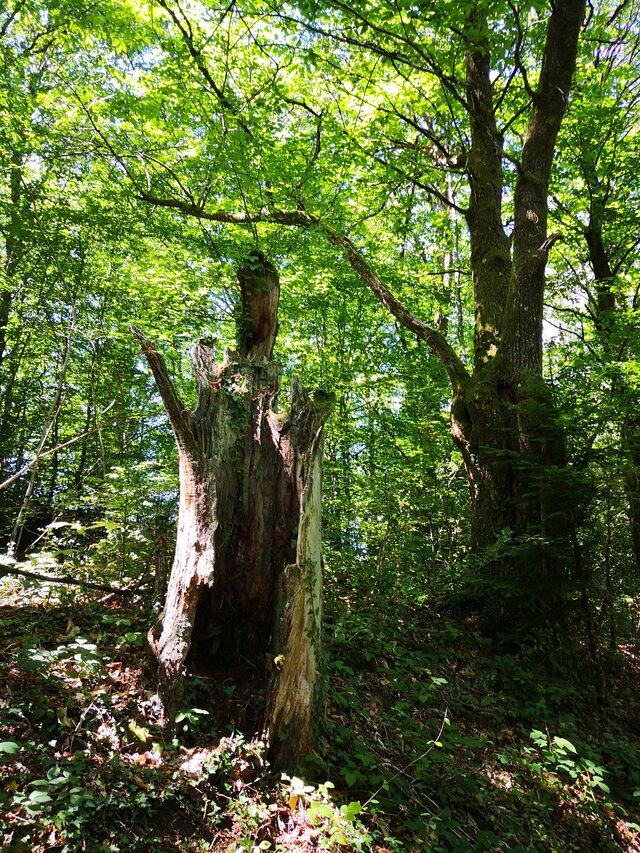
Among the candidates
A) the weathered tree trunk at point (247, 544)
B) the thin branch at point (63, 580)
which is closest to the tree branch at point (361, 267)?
the weathered tree trunk at point (247, 544)

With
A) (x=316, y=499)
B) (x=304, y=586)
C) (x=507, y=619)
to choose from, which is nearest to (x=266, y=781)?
(x=304, y=586)

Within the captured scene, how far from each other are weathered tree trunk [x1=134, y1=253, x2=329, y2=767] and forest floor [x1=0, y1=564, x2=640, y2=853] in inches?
11.6

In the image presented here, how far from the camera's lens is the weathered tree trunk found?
3.29 metres

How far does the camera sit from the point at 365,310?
11508 mm

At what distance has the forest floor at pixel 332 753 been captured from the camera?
2.60 m

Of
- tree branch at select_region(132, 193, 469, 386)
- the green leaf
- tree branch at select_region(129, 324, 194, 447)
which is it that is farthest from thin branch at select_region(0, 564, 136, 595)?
tree branch at select_region(132, 193, 469, 386)

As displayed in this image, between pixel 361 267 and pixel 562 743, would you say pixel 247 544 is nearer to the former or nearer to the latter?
pixel 562 743

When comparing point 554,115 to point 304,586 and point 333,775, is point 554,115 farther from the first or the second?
point 333,775

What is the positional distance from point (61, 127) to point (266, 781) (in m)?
8.53

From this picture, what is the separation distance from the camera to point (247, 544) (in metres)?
3.95

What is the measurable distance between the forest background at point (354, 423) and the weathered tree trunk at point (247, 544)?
30 cm

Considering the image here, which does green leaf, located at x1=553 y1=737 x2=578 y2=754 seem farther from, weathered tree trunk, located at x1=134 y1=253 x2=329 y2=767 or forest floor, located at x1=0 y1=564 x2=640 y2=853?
weathered tree trunk, located at x1=134 y1=253 x2=329 y2=767

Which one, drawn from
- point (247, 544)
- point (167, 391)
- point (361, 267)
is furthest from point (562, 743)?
point (361, 267)

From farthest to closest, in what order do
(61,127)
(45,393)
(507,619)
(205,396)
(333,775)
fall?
(45,393)
(61,127)
(507,619)
(205,396)
(333,775)
